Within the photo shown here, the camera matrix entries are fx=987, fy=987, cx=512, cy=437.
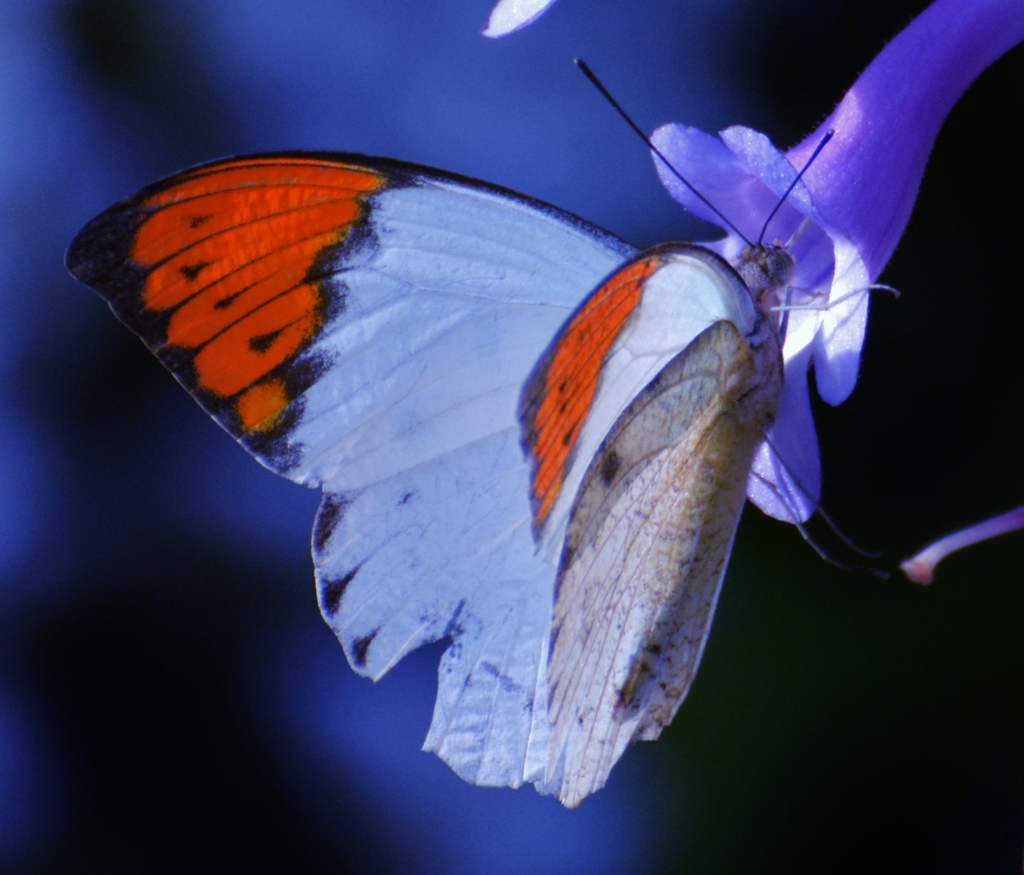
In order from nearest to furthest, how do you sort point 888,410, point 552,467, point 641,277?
1. point 641,277
2. point 552,467
3. point 888,410

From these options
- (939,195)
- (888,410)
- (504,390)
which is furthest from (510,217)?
(939,195)

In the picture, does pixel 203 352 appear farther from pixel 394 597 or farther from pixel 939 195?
pixel 939 195

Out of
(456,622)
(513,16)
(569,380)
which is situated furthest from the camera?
(456,622)

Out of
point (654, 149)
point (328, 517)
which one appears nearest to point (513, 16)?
point (654, 149)

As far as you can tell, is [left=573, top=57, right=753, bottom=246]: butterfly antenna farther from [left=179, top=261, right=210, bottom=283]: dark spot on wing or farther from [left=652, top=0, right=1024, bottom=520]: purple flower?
[left=179, top=261, right=210, bottom=283]: dark spot on wing

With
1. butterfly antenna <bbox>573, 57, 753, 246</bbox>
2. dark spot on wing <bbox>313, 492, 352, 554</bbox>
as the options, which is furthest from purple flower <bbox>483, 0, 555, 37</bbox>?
dark spot on wing <bbox>313, 492, 352, 554</bbox>

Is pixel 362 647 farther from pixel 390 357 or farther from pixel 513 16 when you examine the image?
pixel 513 16
